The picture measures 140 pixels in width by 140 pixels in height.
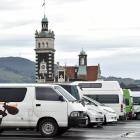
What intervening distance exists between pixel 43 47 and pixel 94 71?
1830 centimetres

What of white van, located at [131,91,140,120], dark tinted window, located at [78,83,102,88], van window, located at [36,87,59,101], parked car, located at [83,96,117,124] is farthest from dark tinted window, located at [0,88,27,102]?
white van, located at [131,91,140,120]

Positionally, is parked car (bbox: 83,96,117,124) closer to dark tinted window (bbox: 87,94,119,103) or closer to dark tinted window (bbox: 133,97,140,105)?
dark tinted window (bbox: 87,94,119,103)

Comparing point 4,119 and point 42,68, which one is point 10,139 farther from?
point 42,68

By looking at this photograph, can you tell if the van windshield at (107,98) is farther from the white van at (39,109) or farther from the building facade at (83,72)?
the building facade at (83,72)

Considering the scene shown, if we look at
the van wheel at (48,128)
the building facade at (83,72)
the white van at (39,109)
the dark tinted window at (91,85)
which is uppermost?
the building facade at (83,72)

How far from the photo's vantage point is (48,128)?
2041 centimetres

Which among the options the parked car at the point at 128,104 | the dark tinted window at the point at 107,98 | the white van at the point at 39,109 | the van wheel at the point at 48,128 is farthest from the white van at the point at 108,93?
the van wheel at the point at 48,128

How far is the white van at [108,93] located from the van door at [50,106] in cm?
1711

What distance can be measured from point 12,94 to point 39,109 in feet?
3.60

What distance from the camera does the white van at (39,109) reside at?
20.2 metres

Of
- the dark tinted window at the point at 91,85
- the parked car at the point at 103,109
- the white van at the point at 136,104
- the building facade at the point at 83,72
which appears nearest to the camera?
the parked car at the point at 103,109

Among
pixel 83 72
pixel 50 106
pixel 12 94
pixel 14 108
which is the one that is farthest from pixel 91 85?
pixel 83 72

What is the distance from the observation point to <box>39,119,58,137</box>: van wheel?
2038cm

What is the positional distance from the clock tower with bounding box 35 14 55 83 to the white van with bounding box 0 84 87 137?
123 metres
